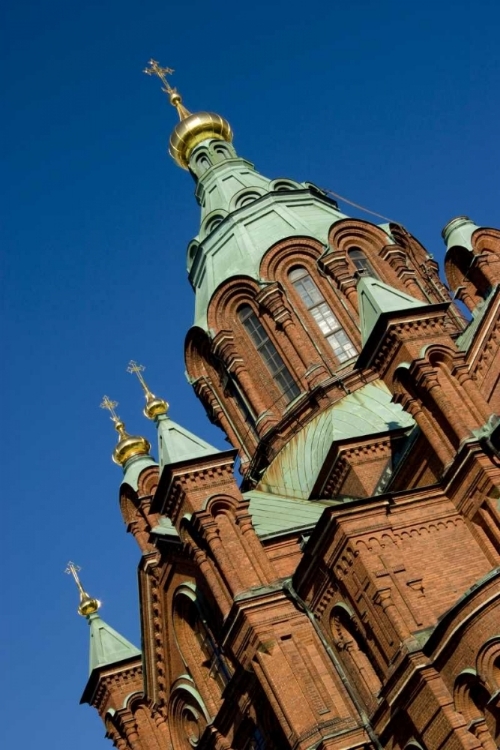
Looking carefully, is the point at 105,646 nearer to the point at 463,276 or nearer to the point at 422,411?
the point at 463,276

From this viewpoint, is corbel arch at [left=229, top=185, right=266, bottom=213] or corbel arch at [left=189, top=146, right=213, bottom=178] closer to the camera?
corbel arch at [left=229, top=185, right=266, bottom=213]

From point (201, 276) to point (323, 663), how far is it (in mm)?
16818

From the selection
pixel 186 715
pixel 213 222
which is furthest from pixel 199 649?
pixel 213 222

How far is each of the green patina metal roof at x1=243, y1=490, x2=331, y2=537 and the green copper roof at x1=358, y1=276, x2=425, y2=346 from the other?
15.5 ft

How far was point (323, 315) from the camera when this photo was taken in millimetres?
33344

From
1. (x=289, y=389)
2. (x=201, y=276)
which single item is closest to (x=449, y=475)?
(x=289, y=389)

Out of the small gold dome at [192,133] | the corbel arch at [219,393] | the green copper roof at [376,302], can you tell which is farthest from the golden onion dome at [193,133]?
the green copper roof at [376,302]

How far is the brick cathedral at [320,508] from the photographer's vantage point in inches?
829

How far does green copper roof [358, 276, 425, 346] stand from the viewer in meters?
23.0

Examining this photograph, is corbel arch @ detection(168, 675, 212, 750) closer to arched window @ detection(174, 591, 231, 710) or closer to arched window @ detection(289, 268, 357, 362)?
arched window @ detection(174, 591, 231, 710)

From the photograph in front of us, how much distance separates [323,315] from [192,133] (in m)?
12.9

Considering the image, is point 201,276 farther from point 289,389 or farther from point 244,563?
point 244,563

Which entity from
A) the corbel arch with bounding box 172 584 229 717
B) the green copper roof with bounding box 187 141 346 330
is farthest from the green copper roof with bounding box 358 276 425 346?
the green copper roof with bounding box 187 141 346 330

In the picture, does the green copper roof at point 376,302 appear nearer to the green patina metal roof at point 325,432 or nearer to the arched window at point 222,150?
the green patina metal roof at point 325,432
